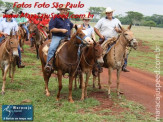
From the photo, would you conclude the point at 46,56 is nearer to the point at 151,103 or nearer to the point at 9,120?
the point at 9,120

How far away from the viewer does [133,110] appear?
7734 millimetres

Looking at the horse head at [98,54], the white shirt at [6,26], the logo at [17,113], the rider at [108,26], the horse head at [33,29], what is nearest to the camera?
the logo at [17,113]

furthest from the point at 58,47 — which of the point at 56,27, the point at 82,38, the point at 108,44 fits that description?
the point at 108,44

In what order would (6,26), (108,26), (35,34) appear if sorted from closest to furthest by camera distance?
(108,26)
(6,26)
(35,34)

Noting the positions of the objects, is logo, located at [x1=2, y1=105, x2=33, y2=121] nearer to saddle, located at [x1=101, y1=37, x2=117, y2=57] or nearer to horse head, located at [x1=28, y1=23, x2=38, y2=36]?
saddle, located at [x1=101, y1=37, x2=117, y2=57]

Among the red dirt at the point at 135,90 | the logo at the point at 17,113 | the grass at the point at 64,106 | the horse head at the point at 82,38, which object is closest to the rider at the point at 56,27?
the horse head at the point at 82,38

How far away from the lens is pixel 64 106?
776cm

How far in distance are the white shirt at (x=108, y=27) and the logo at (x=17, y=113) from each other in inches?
171

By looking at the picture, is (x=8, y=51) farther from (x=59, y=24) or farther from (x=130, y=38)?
(x=130, y=38)

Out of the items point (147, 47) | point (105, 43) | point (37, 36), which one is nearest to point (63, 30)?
point (105, 43)

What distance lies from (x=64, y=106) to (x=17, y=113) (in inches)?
59.3

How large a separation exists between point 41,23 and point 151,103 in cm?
1137

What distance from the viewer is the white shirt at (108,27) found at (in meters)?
9.63

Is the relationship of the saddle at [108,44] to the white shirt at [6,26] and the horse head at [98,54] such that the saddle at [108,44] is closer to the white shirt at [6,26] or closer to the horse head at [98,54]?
the horse head at [98,54]
